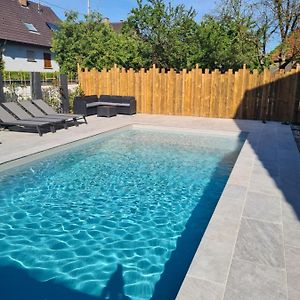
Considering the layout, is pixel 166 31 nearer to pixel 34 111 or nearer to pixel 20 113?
pixel 34 111

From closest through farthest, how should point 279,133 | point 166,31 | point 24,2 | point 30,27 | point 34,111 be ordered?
point 279,133, point 34,111, point 166,31, point 30,27, point 24,2

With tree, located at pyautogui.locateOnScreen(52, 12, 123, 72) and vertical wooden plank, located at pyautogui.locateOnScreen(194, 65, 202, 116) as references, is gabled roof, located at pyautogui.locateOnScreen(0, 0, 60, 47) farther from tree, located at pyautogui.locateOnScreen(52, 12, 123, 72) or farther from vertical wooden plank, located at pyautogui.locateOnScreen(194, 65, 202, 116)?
vertical wooden plank, located at pyautogui.locateOnScreen(194, 65, 202, 116)

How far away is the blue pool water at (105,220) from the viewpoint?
345 cm

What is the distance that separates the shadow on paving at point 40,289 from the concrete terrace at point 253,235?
888 mm

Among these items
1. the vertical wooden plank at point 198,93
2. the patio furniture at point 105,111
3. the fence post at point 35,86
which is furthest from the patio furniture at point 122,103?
the fence post at point 35,86

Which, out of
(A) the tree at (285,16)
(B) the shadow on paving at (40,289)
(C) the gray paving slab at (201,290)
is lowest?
(B) the shadow on paving at (40,289)

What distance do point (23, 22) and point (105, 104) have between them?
18239mm

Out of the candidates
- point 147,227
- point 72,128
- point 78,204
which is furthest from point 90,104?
point 147,227

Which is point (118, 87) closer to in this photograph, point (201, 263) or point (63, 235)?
point (63, 235)


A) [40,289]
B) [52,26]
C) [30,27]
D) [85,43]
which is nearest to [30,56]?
[30,27]

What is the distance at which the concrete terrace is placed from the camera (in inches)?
109

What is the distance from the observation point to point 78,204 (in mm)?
5484

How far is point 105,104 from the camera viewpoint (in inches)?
583

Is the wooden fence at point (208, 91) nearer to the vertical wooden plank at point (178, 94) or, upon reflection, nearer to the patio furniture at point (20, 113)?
the vertical wooden plank at point (178, 94)
